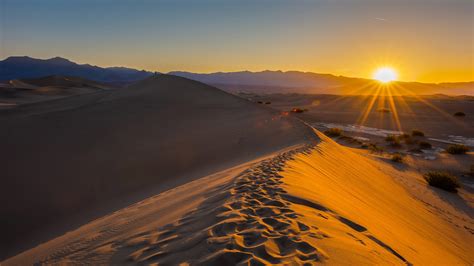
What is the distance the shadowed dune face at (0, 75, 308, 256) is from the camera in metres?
6.54

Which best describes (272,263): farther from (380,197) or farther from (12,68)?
(12,68)

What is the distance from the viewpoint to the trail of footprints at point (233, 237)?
2506 millimetres

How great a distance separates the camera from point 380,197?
6.39 meters

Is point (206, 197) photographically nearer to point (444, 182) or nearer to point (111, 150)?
point (111, 150)

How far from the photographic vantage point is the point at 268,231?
9.57 ft

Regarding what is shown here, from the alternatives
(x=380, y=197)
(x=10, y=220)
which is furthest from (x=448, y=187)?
(x=10, y=220)

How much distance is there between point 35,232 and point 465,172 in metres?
13.4

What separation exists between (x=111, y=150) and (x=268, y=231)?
7.73 meters

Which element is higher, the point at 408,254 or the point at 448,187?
the point at 408,254

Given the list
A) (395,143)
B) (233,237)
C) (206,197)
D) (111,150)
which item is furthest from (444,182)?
(111,150)

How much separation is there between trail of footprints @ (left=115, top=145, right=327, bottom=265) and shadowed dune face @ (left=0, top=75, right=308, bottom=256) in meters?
3.52

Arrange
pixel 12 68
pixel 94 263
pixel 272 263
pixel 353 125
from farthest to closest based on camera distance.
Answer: pixel 12 68
pixel 353 125
pixel 94 263
pixel 272 263

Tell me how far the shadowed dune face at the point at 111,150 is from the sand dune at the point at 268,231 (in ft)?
8.15

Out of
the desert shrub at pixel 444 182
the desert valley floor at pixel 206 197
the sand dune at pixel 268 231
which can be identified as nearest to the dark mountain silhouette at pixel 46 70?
the desert valley floor at pixel 206 197
